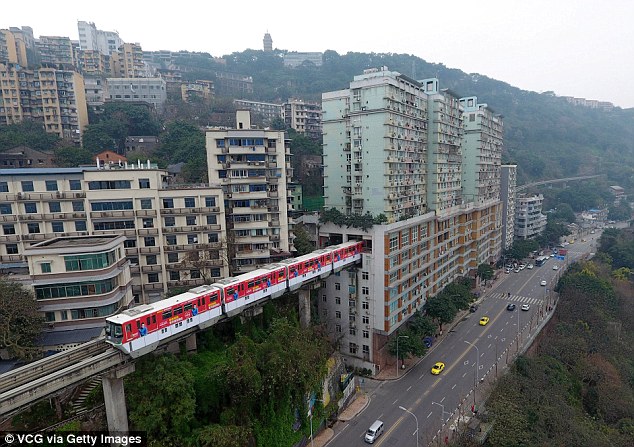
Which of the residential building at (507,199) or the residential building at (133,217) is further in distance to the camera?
the residential building at (507,199)


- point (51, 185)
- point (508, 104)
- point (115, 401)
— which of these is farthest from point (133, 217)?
point (508, 104)

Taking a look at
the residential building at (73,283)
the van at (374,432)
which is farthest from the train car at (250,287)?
the van at (374,432)

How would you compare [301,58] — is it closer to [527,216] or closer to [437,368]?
[527,216]

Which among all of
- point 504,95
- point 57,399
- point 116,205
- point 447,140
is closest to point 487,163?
point 447,140

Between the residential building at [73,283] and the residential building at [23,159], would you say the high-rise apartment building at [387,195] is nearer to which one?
the residential building at [73,283]

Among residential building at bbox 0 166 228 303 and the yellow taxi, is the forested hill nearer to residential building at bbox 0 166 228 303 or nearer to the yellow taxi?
residential building at bbox 0 166 228 303

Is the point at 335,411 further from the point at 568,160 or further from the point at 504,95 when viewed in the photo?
the point at 504,95
